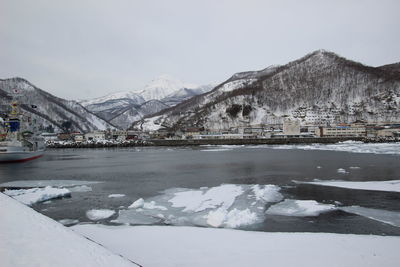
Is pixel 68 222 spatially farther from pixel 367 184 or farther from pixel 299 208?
pixel 367 184

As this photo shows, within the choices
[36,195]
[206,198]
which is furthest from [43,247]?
[36,195]

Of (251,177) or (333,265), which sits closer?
(333,265)

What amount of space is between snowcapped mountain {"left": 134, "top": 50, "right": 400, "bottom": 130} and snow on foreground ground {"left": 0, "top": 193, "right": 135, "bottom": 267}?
118649mm

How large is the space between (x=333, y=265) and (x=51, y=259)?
5.52m

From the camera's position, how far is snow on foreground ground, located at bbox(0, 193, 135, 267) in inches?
182

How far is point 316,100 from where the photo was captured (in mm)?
137875

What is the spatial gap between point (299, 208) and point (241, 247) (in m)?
4.79

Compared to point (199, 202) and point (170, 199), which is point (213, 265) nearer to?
point (199, 202)

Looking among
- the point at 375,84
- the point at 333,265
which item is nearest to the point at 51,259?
the point at 333,265

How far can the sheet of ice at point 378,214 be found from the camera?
9.10m

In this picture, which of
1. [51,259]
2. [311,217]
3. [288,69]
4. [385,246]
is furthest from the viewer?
[288,69]

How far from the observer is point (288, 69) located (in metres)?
177

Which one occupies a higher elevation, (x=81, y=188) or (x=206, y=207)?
(x=206, y=207)

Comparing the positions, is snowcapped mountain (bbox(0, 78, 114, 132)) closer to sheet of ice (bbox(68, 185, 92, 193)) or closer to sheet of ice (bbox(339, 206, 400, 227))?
sheet of ice (bbox(68, 185, 92, 193))
